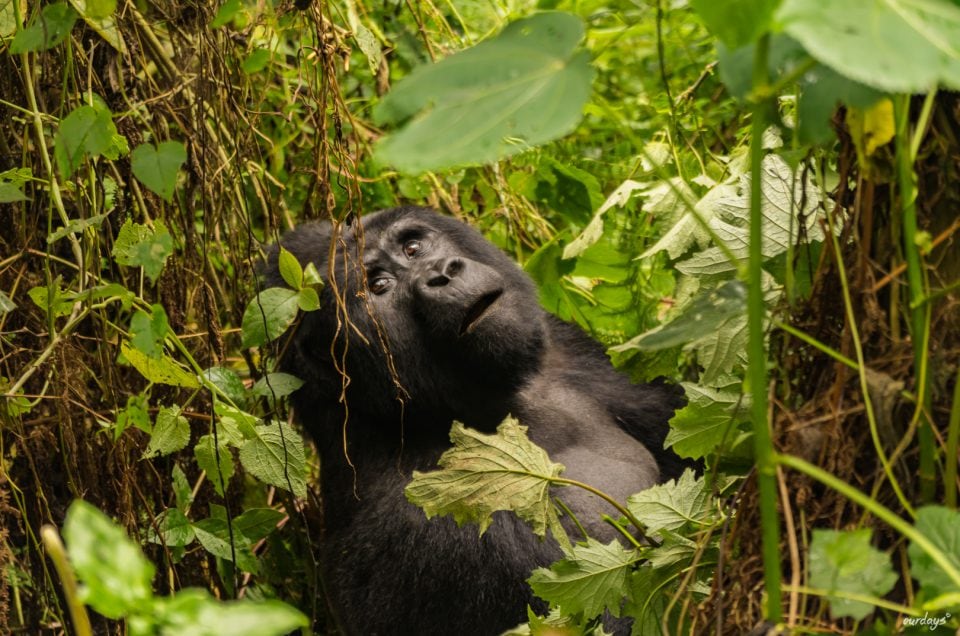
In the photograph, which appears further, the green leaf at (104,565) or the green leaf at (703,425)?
the green leaf at (703,425)

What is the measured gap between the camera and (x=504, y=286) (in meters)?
2.90

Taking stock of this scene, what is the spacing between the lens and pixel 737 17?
914mm

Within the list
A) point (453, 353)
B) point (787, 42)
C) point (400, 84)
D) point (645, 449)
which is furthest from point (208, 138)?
point (787, 42)

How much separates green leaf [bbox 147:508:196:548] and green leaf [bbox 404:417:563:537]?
3.20 feet

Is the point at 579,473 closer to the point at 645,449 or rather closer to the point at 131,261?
the point at 645,449

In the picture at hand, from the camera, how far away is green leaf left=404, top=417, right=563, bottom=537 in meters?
1.96

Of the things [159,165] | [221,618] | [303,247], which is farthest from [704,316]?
[303,247]

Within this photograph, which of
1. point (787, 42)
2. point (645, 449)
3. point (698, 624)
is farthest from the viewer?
point (645, 449)

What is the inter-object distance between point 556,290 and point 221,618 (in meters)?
2.55

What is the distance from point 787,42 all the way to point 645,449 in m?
2.25

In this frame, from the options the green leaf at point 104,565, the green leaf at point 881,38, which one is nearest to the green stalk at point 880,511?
the green leaf at point 881,38

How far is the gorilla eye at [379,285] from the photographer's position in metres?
2.95

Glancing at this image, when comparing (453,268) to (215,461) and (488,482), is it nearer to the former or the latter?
(215,461)

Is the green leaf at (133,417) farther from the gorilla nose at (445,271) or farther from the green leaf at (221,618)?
the green leaf at (221,618)
